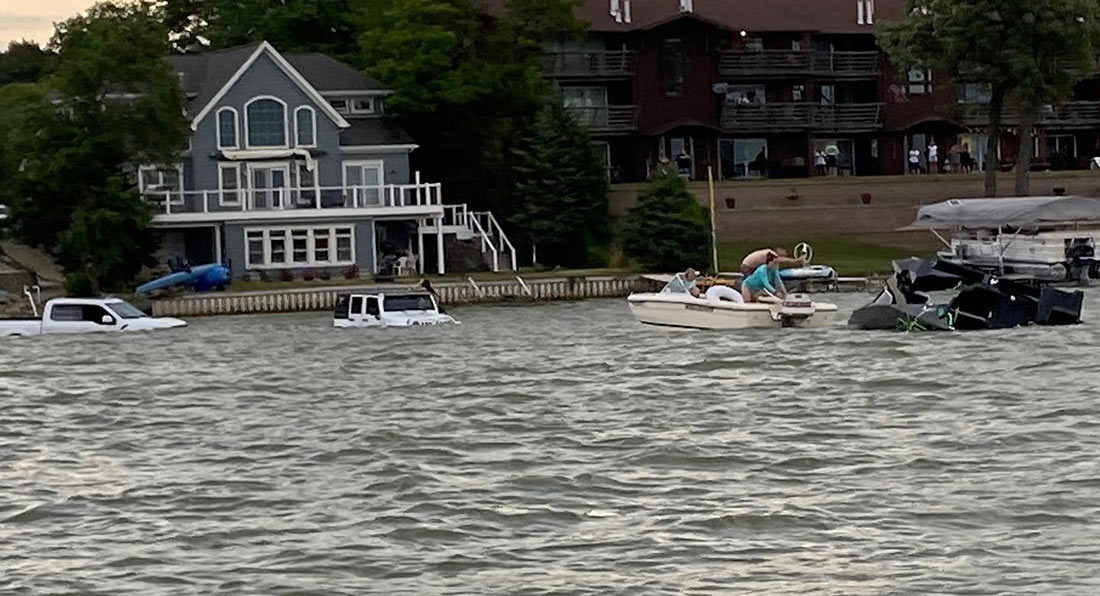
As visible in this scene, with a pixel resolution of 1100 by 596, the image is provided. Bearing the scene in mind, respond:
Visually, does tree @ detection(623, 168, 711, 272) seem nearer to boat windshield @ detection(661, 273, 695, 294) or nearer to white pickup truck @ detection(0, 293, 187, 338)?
white pickup truck @ detection(0, 293, 187, 338)

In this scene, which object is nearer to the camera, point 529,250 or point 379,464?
point 379,464

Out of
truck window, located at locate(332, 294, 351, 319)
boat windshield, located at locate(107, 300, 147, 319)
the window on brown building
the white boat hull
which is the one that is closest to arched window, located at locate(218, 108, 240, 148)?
the window on brown building

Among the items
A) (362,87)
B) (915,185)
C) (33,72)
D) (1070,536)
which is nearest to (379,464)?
(1070,536)

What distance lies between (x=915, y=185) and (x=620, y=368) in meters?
56.4

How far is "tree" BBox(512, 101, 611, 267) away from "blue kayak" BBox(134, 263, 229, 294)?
1302 cm

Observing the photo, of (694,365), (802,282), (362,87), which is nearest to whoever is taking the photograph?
(694,365)

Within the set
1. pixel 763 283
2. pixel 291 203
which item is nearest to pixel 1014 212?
pixel 291 203

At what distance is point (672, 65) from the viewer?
101938mm

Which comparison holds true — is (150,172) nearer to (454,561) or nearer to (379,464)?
(379,464)

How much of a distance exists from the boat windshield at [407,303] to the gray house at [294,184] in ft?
68.3

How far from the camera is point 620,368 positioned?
145 ft

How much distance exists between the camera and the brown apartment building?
101 m

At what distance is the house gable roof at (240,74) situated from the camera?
8762 centimetres

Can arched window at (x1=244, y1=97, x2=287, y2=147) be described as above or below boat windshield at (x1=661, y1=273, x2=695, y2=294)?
above
